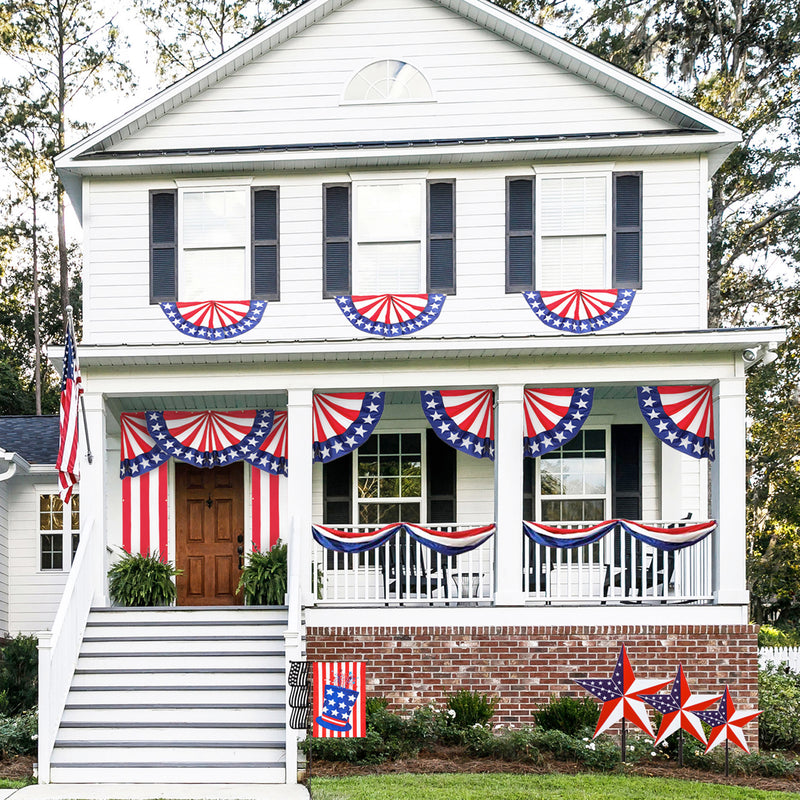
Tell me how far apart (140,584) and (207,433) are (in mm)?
2099

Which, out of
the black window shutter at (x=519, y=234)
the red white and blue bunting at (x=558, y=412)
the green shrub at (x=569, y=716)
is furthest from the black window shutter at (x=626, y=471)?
the green shrub at (x=569, y=716)

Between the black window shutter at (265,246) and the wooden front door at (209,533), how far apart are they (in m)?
2.71

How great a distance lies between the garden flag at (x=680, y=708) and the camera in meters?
9.36

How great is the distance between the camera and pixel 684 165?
1208 centimetres

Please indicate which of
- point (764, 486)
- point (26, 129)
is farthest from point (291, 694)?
point (26, 129)

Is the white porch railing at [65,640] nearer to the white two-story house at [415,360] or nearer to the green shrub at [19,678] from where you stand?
the white two-story house at [415,360]

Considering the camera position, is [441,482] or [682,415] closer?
[682,415]

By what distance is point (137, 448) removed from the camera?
12.2 m

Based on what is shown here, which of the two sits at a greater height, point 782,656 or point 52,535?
point 52,535

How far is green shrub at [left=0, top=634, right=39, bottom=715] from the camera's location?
11.8 m

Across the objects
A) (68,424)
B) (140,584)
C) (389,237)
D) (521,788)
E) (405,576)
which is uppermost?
(389,237)

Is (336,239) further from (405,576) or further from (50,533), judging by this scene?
(50,533)

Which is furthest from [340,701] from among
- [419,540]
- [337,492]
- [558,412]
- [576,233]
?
[576,233]

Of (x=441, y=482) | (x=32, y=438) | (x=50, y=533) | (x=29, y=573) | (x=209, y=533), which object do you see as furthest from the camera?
(x=32, y=438)
